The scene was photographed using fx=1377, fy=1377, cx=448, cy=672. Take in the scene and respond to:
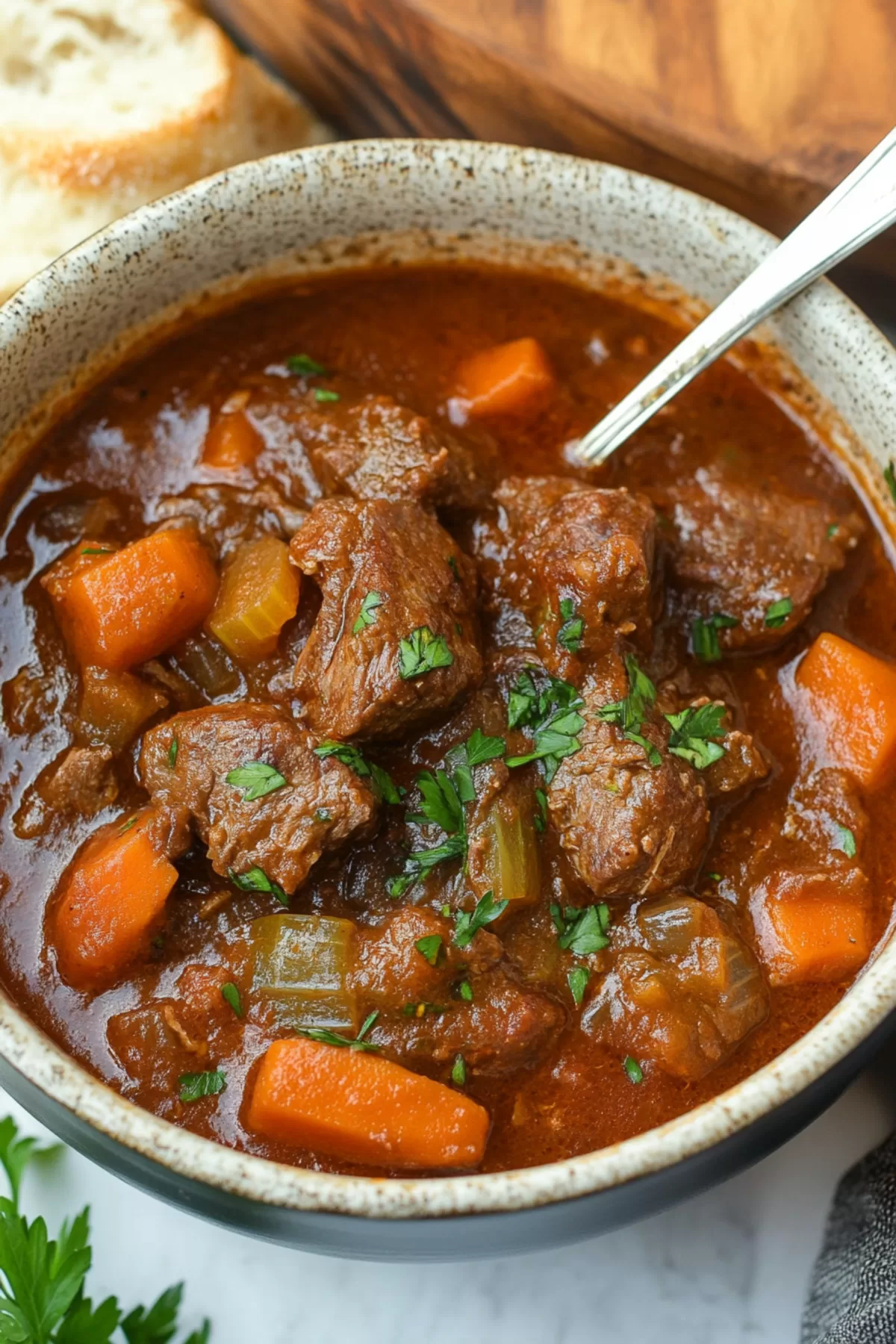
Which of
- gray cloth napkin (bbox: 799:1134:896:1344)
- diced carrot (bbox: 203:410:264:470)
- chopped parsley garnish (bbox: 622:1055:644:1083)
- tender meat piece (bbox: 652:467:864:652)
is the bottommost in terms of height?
gray cloth napkin (bbox: 799:1134:896:1344)

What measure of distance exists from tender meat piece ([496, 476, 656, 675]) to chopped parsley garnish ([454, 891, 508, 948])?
0.52 metres

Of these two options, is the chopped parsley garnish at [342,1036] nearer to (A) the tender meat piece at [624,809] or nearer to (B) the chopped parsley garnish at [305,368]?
(A) the tender meat piece at [624,809]

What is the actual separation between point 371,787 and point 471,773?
22cm

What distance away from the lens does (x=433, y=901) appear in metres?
2.86

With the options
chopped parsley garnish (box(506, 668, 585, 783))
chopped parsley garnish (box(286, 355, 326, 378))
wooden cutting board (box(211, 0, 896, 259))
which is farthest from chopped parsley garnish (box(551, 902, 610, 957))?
wooden cutting board (box(211, 0, 896, 259))

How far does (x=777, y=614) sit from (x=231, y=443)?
1.33m

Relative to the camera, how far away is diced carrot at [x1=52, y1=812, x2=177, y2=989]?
2.77 m

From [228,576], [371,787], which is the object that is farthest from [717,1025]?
[228,576]

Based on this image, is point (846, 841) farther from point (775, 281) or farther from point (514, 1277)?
point (514, 1277)

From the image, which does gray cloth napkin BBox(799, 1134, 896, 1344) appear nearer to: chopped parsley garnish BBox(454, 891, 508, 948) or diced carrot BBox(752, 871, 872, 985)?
diced carrot BBox(752, 871, 872, 985)

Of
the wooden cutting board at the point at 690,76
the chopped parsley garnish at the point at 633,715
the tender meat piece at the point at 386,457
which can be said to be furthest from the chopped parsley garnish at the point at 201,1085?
the wooden cutting board at the point at 690,76

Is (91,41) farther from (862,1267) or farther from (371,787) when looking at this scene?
(862,1267)

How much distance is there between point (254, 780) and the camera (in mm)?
2832

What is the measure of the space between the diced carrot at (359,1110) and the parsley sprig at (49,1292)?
2.50ft
